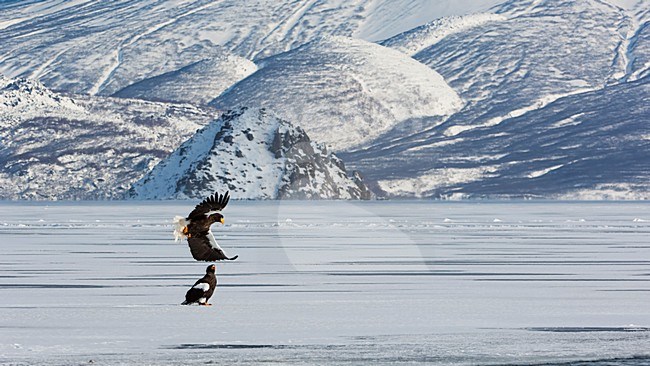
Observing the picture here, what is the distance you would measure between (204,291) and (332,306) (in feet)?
10.9

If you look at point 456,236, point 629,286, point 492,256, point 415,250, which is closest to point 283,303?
point 629,286

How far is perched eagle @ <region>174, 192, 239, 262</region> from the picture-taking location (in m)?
30.4

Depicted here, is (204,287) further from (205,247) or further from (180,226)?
(180,226)

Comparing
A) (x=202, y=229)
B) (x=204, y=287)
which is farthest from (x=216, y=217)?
(x=204, y=287)

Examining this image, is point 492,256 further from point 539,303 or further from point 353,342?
point 353,342

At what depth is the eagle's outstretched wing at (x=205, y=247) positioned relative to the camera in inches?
1204

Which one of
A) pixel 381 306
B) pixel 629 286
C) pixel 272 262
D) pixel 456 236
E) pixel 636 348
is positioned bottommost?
pixel 456 236

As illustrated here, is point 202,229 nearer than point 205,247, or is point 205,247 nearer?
point 205,247

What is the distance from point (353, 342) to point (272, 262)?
25985 millimetres

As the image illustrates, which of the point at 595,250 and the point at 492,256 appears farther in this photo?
the point at 595,250

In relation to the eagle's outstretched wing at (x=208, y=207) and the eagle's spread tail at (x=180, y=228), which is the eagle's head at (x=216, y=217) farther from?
the eagle's spread tail at (x=180, y=228)

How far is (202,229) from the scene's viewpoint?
102ft

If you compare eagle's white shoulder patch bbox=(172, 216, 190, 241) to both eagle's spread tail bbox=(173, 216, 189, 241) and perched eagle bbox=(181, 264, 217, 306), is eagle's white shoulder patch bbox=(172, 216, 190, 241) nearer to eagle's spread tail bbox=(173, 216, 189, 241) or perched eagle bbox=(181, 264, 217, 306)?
eagle's spread tail bbox=(173, 216, 189, 241)

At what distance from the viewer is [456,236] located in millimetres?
82125
